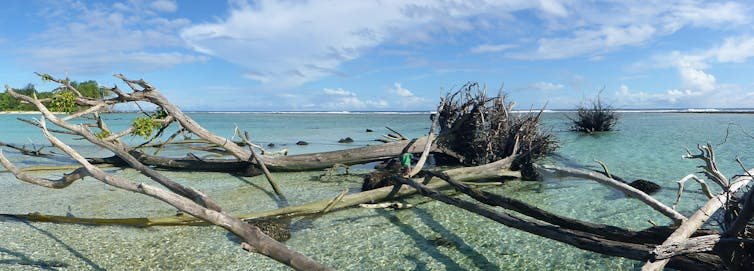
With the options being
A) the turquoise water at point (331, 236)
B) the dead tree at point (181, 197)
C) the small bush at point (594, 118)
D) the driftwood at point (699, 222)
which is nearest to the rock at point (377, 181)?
the turquoise water at point (331, 236)

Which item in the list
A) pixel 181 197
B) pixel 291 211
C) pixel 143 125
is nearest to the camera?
pixel 181 197

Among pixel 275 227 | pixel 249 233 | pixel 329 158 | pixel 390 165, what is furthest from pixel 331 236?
pixel 390 165

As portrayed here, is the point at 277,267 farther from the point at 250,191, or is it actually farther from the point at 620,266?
the point at 250,191

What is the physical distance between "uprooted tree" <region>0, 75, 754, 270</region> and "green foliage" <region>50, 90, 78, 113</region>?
0.11 meters

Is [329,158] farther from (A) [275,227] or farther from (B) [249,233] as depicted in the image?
(B) [249,233]

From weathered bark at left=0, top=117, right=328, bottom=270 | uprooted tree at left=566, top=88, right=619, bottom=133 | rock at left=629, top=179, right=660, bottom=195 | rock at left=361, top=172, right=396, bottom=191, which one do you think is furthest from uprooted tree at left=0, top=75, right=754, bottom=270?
uprooted tree at left=566, top=88, right=619, bottom=133

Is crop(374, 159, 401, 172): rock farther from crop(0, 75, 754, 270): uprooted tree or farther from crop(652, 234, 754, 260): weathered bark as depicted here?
crop(652, 234, 754, 260): weathered bark

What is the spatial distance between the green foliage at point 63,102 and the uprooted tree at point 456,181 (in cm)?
11

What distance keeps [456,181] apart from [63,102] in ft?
30.2

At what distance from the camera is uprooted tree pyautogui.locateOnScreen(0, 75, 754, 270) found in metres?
3.74

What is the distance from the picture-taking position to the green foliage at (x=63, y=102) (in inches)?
403

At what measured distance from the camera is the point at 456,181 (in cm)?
812

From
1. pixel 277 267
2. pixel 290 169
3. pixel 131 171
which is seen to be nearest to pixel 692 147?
pixel 290 169

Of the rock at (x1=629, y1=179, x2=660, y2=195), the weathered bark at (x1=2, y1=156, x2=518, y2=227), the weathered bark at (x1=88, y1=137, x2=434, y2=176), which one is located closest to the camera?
the weathered bark at (x1=2, y1=156, x2=518, y2=227)
